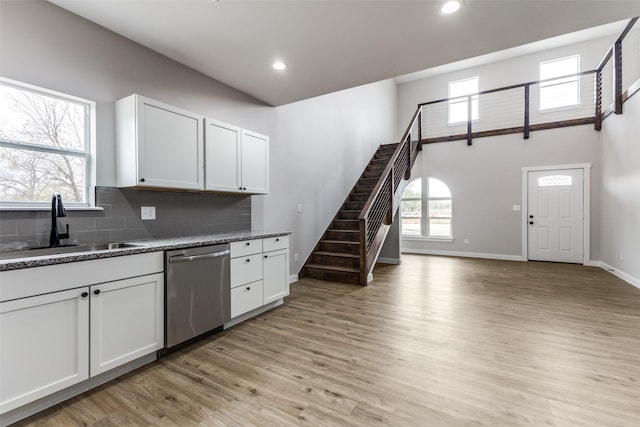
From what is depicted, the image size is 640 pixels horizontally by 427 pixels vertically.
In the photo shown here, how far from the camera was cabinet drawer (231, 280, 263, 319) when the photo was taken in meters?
2.85

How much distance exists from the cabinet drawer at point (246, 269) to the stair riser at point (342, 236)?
240cm

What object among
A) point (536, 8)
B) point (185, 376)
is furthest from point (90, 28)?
point (536, 8)

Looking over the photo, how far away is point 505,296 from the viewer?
3875 mm

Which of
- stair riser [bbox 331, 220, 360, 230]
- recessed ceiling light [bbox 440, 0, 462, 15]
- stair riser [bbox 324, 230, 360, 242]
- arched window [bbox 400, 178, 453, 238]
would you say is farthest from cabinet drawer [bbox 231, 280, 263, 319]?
arched window [bbox 400, 178, 453, 238]

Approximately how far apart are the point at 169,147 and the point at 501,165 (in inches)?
265

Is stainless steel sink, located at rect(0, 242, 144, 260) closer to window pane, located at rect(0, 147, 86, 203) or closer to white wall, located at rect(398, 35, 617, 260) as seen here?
window pane, located at rect(0, 147, 86, 203)

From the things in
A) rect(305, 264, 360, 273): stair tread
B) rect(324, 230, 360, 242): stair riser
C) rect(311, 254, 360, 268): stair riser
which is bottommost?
rect(305, 264, 360, 273): stair tread

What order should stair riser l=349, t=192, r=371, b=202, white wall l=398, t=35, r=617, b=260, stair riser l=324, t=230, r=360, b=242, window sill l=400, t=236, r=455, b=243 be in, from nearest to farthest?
stair riser l=324, t=230, r=360, b=242, white wall l=398, t=35, r=617, b=260, stair riser l=349, t=192, r=371, b=202, window sill l=400, t=236, r=455, b=243

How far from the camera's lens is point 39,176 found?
2.19 m

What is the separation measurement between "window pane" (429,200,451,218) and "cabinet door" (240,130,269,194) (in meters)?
5.18

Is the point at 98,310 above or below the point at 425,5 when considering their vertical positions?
below

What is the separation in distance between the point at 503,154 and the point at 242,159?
599cm

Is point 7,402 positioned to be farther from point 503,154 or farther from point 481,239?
point 503,154

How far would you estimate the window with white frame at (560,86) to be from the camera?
6.60m
